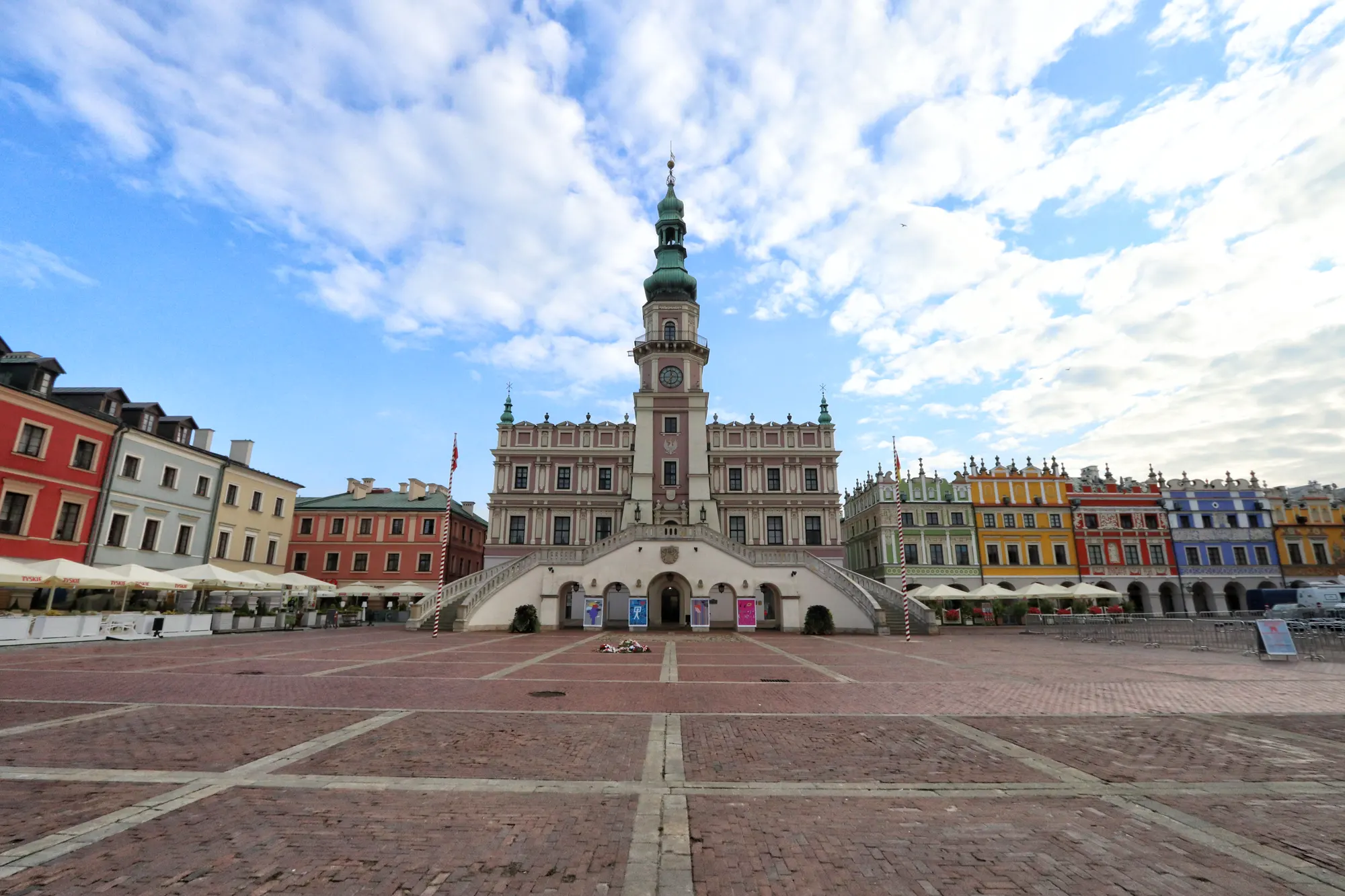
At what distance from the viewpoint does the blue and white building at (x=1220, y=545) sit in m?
52.4

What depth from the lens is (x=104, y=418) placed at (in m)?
31.1

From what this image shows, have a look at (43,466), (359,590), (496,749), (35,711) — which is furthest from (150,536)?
(496,749)

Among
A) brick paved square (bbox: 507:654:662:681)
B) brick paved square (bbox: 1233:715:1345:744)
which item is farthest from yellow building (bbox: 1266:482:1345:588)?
brick paved square (bbox: 507:654:662:681)

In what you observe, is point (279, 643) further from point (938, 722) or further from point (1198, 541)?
point (1198, 541)

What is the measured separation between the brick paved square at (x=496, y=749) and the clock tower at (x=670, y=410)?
32.1 meters

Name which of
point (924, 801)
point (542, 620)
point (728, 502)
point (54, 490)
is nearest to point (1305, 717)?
point (924, 801)

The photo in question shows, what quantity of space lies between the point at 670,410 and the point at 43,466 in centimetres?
3339

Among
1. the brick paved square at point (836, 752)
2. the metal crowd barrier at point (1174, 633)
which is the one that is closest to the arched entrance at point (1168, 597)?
the metal crowd barrier at point (1174, 633)

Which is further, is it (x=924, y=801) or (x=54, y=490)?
(x=54, y=490)

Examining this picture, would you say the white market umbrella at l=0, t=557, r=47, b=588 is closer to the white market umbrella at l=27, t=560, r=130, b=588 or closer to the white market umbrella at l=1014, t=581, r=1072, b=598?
the white market umbrella at l=27, t=560, r=130, b=588

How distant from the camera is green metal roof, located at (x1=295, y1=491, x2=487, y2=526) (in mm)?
49500

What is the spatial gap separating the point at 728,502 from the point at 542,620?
17.0 m

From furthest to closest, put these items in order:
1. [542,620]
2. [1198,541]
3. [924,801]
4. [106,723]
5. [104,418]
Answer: [1198,541] → [542,620] → [104,418] → [106,723] → [924,801]

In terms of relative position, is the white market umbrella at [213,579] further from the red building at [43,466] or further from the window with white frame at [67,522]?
the red building at [43,466]
